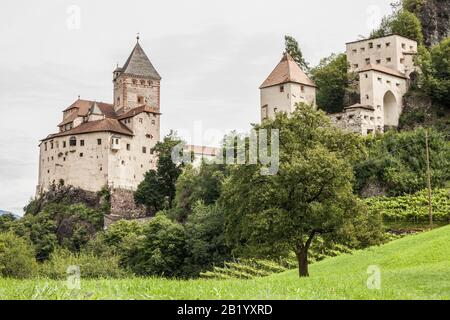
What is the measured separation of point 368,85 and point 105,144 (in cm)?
3837

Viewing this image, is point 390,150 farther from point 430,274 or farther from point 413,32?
point 430,274

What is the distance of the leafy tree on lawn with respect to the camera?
26.7m

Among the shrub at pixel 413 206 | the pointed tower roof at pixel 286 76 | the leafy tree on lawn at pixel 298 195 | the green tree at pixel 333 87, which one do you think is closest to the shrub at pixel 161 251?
the shrub at pixel 413 206

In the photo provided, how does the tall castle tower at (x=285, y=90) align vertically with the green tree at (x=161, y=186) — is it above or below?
above

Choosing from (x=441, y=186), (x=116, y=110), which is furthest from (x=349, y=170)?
(x=116, y=110)

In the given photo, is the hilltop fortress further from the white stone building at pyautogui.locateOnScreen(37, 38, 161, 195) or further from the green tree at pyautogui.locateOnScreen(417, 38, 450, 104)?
the green tree at pyautogui.locateOnScreen(417, 38, 450, 104)

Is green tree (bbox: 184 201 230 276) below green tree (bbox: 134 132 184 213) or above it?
below

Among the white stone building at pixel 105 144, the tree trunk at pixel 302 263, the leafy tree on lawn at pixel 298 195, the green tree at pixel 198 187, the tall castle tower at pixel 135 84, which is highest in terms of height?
the tall castle tower at pixel 135 84

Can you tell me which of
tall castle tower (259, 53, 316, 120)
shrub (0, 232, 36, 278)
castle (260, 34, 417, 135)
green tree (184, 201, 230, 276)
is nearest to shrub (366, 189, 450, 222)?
green tree (184, 201, 230, 276)

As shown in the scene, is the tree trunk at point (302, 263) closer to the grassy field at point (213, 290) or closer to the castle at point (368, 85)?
the grassy field at point (213, 290)

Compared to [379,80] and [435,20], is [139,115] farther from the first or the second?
[435,20]

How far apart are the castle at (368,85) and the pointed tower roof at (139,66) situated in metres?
35.1

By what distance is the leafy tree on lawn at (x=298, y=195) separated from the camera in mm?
26703
